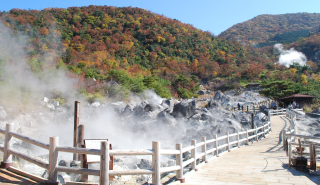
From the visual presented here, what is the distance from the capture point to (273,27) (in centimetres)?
16488

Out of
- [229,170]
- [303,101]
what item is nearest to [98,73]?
[303,101]

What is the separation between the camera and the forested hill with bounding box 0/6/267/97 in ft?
144

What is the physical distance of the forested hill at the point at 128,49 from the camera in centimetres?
4375

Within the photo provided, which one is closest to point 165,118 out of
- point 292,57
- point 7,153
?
point 7,153

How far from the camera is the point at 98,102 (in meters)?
28.9

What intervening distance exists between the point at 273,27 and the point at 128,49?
444 feet

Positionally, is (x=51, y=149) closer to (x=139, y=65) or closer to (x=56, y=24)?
(x=139, y=65)

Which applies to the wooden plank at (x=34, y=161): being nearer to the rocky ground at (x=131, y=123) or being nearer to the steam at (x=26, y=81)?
the rocky ground at (x=131, y=123)

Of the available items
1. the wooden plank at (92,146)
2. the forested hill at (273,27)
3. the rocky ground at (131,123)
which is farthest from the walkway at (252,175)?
the forested hill at (273,27)

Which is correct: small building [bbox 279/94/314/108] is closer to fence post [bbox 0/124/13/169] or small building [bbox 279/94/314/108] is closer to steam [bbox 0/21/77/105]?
steam [bbox 0/21/77/105]

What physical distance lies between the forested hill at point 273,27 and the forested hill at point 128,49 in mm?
71924

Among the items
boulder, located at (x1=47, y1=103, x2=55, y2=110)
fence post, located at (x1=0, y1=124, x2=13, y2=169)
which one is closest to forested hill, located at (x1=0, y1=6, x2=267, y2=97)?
boulder, located at (x1=47, y1=103, x2=55, y2=110)

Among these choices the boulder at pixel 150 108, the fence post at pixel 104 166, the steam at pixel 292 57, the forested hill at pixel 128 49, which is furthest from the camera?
the steam at pixel 292 57

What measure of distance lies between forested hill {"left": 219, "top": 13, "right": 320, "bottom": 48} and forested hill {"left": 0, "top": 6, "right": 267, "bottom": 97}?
236ft
